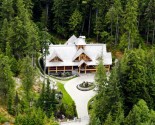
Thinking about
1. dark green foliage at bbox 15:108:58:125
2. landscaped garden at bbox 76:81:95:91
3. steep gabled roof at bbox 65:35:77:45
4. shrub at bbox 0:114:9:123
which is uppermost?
steep gabled roof at bbox 65:35:77:45

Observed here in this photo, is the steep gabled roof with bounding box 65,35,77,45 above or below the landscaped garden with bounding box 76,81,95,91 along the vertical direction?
above

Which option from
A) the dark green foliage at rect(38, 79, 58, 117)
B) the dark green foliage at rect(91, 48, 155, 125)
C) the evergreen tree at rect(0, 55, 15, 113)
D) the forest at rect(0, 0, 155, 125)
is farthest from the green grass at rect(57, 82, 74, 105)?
the evergreen tree at rect(0, 55, 15, 113)

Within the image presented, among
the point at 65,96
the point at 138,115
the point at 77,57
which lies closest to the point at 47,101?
the point at 65,96

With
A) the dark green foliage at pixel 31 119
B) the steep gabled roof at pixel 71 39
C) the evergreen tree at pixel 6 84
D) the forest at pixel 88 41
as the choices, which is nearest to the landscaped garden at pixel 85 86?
the forest at pixel 88 41

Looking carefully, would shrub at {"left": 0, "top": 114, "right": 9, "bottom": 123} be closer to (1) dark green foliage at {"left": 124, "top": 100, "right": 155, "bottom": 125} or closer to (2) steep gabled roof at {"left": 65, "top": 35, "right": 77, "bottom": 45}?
(1) dark green foliage at {"left": 124, "top": 100, "right": 155, "bottom": 125}

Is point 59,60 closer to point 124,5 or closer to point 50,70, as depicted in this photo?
point 50,70

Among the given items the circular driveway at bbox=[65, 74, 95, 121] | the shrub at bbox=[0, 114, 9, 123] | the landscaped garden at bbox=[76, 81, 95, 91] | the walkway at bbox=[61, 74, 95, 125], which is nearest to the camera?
the shrub at bbox=[0, 114, 9, 123]

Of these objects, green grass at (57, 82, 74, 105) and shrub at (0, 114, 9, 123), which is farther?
green grass at (57, 82, 74, 105)

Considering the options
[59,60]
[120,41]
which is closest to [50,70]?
[59,60]
